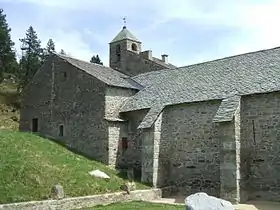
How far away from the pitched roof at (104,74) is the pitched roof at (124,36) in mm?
7498

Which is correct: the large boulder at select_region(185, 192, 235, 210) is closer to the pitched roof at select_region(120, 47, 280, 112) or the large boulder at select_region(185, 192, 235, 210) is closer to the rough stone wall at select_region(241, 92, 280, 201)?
the rough stone wall at select_region(241, 92, 280, 201)

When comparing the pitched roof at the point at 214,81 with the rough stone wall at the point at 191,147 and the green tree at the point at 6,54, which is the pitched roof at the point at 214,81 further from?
the green tree at the point at 6,54

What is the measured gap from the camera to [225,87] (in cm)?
2383

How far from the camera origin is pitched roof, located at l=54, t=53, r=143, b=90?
28902 mm

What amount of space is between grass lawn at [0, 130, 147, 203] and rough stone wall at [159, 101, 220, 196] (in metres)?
2.85

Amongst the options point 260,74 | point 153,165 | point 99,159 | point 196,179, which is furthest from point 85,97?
point 260,74

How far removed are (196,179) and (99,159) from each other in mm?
7229

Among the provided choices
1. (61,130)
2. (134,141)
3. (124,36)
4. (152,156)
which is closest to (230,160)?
(152,156)

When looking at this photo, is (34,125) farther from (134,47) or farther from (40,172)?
(40,172)

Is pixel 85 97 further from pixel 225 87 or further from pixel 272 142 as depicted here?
pixel 272 142

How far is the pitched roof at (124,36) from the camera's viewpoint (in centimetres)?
3978

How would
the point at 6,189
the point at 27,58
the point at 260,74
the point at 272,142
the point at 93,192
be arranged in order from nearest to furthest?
1. the point at 6,189
2. the point at 93,192
3. the point at 272,142
4. the point at 260,74
5. the point at 27,58

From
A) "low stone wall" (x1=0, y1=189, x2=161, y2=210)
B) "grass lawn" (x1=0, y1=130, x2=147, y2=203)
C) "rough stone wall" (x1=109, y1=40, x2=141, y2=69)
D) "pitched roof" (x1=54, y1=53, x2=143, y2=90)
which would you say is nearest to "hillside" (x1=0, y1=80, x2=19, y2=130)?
"rough stone wall" (x1=109, y1=40, x2=141, y2=69)

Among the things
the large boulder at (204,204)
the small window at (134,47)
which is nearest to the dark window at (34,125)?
the small window at (134,47)
